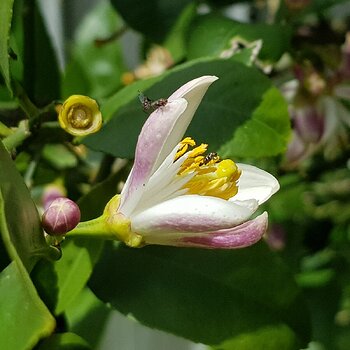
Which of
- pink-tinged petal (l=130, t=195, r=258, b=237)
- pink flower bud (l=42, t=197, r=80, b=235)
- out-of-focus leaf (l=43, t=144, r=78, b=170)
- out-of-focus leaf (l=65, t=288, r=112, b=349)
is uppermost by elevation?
pink flower bud (l=42, t=197, r=80, b=235)

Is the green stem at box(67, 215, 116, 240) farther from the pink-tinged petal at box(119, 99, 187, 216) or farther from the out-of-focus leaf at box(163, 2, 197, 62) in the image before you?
the out-of-focus leaf at box(163, 2, 197, 62)

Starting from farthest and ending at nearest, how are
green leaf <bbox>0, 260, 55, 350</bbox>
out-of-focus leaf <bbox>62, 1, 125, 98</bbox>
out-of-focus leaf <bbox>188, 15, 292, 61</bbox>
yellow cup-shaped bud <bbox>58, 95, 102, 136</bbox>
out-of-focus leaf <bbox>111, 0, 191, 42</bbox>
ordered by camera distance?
1. out-of-focus leaf <bbox>62, 1, 125, 98</bbox>
2. out-of-focus leaf <bbox>111, 0, 191, 42</bbox>
3. out-of-focus leaf <bbox>188, 15, 292, 61</bbox>
4. yellow cup-shaped bud <bbox>58, 95, 102, 136</bbox>
5. green leaf <bbox>0, 260, 55, 350</bbox>

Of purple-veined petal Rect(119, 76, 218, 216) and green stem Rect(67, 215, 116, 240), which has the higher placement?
purple-veined petal Rect(119, 76, 218, 216)

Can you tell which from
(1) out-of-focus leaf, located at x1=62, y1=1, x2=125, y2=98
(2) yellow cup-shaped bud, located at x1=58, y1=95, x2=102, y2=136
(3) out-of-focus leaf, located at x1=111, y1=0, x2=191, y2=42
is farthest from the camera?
(1) out-of-focus leaf, located at x1=62, y1=1, x2=125, y2=98

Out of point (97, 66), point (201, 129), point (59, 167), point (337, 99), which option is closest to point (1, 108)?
point (59, 167)

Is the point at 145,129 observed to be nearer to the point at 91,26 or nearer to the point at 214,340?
the point at 214,340

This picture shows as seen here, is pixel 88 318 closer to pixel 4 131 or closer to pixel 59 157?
pixel 59 157

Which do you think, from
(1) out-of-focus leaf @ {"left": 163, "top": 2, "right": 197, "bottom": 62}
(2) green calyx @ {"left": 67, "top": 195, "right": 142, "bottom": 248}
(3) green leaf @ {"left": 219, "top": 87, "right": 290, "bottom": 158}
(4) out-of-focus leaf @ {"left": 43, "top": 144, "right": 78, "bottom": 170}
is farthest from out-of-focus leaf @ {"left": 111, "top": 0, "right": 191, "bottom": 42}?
(2) green calyx @ {"left": 67, "top": 195, "right": 142, "bottom": 248}

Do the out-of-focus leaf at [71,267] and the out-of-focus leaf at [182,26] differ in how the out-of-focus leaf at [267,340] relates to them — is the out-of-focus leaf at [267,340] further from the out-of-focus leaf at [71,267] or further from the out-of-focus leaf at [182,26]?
the out-of-focus leaf at [182,26]

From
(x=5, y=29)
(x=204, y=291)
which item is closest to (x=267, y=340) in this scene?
(x=204, y=291)
